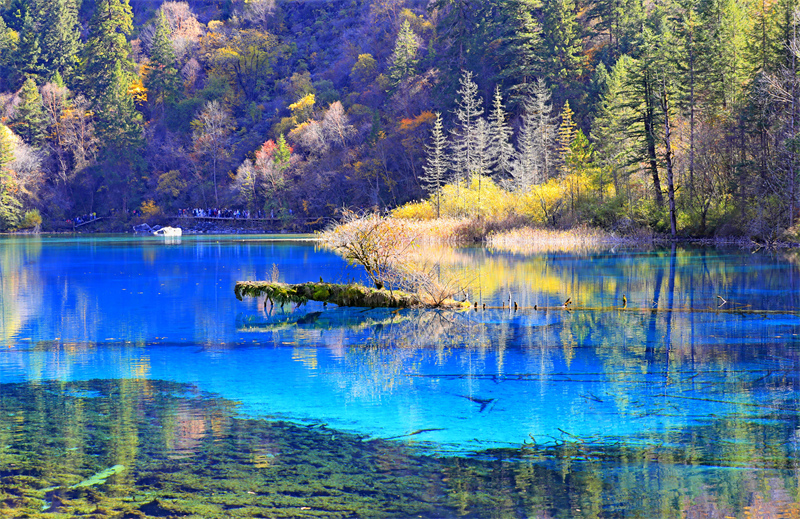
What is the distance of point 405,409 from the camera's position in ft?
32.8

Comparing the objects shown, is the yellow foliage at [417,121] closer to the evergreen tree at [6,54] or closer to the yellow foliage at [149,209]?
the yellow foliage at [149,209]

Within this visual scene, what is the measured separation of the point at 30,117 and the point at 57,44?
1699 cm

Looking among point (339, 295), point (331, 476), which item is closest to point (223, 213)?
point (339, 295)

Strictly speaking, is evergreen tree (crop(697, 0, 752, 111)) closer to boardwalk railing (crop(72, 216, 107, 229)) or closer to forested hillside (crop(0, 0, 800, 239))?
forested hillside (crop(0, 0, 800, 239))

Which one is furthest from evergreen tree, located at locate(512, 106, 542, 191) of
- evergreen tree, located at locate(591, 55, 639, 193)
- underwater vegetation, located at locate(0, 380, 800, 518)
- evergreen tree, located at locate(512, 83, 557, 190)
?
underwater vegetation, located at locate(0, 380, 800, 518)

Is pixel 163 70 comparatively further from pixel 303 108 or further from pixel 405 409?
pixel 405 409

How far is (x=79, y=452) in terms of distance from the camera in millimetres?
8102

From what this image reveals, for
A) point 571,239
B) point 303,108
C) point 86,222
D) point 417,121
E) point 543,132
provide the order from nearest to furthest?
point 571,239
point 543,132
point 417,121
point 303,108
point 86,222

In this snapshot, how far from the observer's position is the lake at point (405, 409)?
6.89 meters

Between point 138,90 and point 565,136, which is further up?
point 138,90

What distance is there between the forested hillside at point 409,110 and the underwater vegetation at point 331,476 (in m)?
34.0

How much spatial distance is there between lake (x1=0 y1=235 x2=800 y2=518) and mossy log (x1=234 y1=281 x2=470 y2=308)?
335mm

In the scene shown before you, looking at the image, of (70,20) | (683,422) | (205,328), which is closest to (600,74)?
(205,328)

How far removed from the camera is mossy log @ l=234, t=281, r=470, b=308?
767 inches
